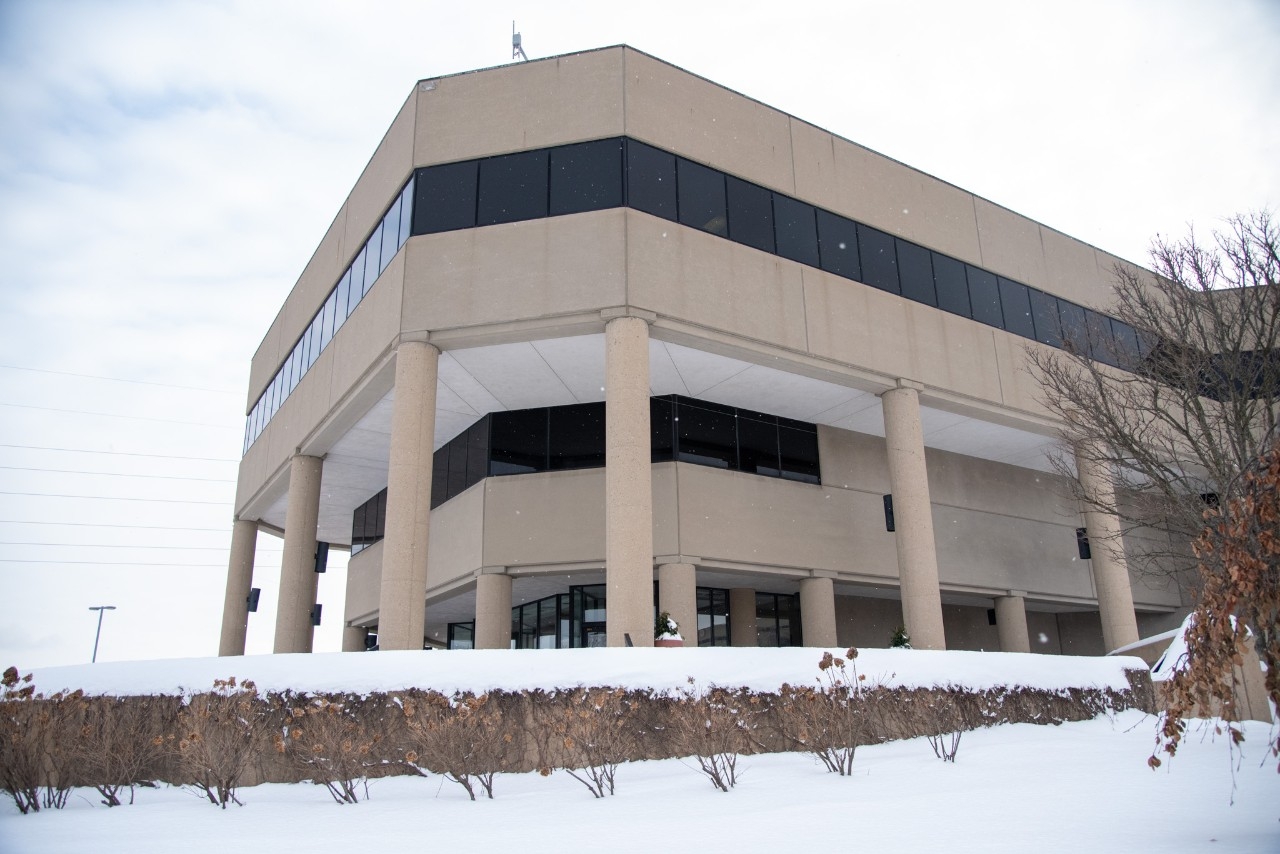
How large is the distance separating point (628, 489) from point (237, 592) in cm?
1828

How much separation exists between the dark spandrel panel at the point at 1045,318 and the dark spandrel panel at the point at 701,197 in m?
11.0

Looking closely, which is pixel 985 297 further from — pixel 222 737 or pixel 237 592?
pixel 237 592

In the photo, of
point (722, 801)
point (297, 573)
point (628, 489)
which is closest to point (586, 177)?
point (628, 489)

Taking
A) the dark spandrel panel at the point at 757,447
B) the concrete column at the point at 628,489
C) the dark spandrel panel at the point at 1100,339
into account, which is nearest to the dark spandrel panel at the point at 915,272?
the dark spandrel panel at the point at 1100,339

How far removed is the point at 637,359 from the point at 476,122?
6.99m

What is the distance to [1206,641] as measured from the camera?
5.14 metres

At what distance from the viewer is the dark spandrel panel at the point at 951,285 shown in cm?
2363

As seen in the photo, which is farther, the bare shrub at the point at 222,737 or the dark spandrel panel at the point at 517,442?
the dark spandrel panel at the point at 517,442

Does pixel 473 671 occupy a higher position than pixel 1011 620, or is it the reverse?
pixel 1011 620

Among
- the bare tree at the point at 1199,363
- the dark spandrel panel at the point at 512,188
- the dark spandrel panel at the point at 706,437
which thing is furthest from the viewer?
the dark spandrel panel at the point at 706,437

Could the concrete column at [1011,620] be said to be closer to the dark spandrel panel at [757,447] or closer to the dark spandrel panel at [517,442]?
the dark spandrel panel at [757,447]

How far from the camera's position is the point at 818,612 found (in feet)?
74.6

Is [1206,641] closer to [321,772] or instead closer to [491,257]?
[321,772]

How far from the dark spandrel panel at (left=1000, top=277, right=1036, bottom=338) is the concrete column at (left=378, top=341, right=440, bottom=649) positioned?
51.9ft
